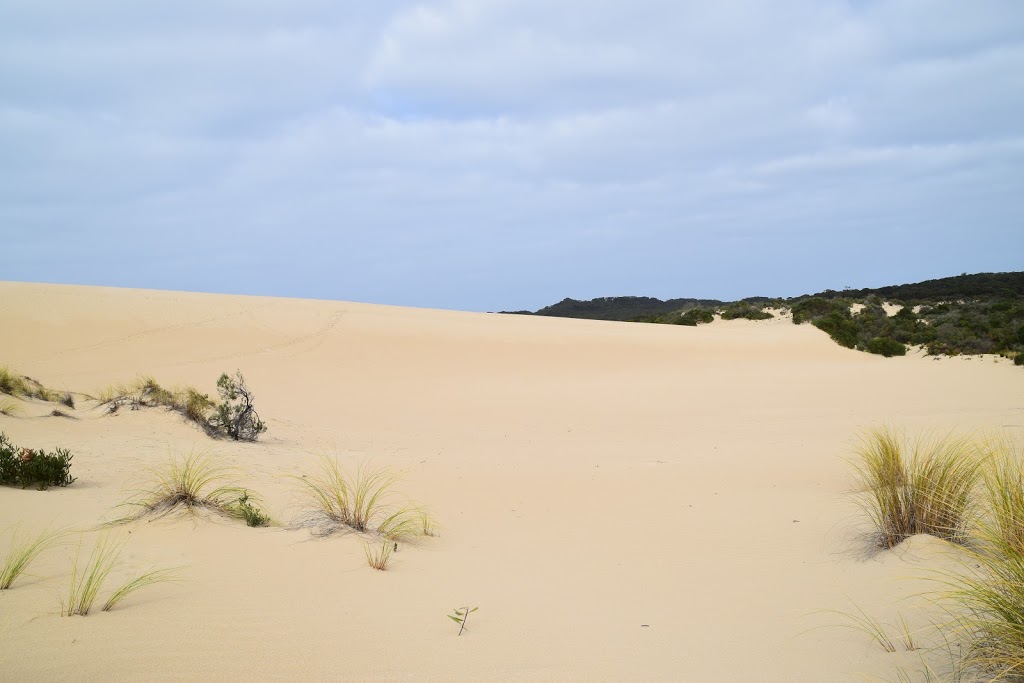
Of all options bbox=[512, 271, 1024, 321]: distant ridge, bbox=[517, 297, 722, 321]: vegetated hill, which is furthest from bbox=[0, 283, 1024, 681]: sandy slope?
bbox=[517, 297, 722, 321]: vegetated hill

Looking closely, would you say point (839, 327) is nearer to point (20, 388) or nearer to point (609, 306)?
point (20, 388)

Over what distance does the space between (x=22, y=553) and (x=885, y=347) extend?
25167 mm

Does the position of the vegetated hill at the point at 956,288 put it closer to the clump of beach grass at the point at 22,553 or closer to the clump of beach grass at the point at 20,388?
the clump of beach grass at the point at 20,388

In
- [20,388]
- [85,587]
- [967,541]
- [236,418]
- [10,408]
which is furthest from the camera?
[20,388]

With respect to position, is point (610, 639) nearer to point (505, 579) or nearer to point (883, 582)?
point (505, 579)

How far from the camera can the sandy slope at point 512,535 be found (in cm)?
312

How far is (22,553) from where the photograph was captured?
11.9 ft

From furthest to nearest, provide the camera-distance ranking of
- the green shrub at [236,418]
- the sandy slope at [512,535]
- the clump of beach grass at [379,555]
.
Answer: the green shrub at [236,418]
the clump of beach grass at [379,555]
the sandy slope at [512,535]

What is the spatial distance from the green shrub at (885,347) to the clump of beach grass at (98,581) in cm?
2439

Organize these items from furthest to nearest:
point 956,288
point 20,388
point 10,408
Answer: point 956,288 → point 20,388 → point 10,408

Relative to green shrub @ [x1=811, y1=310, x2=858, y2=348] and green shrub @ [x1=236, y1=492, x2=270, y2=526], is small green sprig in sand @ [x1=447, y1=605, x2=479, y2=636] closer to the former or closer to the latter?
green shrub @ [x1=236, y1=492, x2=270, y2=526]


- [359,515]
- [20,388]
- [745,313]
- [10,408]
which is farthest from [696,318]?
[359,515]

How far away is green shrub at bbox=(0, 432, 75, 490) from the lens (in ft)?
18.5

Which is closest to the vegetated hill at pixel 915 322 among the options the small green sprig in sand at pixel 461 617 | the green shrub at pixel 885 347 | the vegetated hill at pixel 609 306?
the green shrub at pixel 885 347
